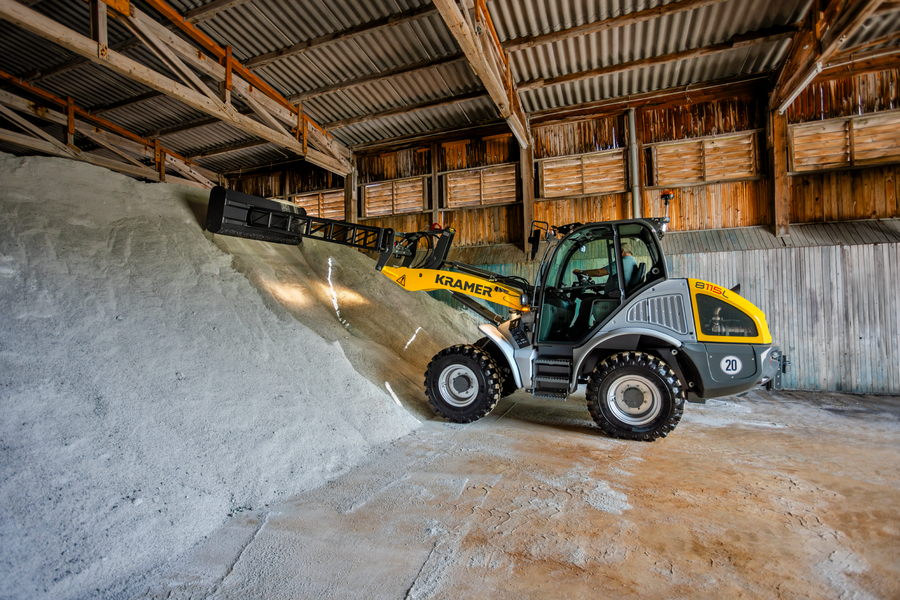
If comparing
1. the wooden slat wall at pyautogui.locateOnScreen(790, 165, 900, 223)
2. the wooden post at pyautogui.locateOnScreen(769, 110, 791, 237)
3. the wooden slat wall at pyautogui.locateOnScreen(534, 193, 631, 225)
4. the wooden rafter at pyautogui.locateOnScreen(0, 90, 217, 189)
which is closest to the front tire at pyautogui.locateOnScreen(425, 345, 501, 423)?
the wooden slat wall at pyautogui.locateOnScreen(534, 193, 631, 225)

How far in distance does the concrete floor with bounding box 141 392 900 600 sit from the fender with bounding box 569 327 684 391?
932mm

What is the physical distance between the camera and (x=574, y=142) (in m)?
10.4

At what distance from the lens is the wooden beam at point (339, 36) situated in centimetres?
734

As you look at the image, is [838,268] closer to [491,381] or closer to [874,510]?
[874,510]

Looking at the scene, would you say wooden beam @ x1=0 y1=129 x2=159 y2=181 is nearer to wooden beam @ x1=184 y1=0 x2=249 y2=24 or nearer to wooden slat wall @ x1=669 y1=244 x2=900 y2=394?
wooden beam @ x1=184 y1=0 x2=249 y2=24

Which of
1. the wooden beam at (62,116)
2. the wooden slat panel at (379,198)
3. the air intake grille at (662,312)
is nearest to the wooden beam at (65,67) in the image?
the wooden beam at (62,116)

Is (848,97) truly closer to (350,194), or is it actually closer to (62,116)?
(350,194)

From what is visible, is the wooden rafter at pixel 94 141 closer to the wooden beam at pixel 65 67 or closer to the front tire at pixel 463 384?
the wooden beam at pixel 65 67

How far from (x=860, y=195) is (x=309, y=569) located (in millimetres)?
11509

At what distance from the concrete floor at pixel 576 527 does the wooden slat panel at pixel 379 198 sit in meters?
8.95

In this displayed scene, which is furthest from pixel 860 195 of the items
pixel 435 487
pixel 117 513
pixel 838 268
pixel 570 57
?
pixel 117 513

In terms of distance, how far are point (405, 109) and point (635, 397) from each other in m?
Answer: 8.76

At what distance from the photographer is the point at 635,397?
4988mm

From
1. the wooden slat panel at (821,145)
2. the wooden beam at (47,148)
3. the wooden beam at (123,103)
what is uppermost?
the wooden beam at (123,103)
